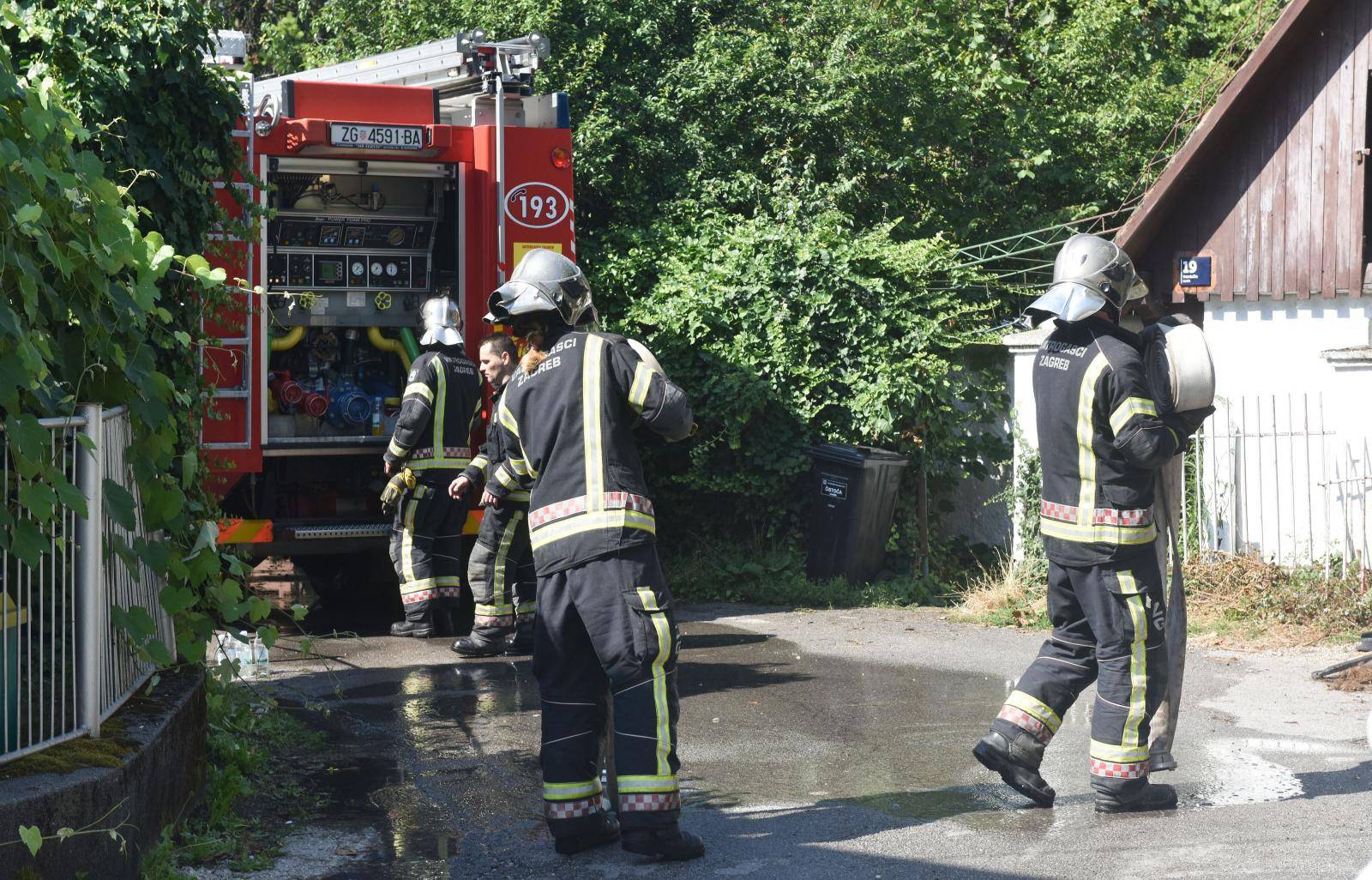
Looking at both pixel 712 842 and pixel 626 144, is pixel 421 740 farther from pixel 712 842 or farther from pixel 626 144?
pixel 626 144

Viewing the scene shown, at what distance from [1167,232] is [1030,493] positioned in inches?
122

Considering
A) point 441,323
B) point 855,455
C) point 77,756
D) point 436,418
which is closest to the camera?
point 77,756

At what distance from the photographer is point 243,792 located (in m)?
5.30

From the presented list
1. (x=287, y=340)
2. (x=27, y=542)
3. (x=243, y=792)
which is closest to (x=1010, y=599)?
(x=287, y=340)

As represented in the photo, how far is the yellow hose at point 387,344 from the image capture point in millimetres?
9609

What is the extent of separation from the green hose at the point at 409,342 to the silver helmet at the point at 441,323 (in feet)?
2.39

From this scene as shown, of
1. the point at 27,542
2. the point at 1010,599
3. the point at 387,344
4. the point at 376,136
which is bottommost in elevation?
the point at 1010,599

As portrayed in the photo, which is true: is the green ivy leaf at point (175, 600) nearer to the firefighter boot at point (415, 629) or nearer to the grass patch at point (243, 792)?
the grass patch at point (243, 792)

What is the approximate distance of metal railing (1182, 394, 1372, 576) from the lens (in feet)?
30.5

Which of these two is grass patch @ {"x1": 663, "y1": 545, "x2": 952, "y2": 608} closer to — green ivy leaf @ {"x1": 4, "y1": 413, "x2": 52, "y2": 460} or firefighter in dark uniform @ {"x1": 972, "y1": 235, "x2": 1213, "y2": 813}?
firefighter in dark uniform @ {"x1": 972, "y1": 235, "x2": 1213, "y2": 813}

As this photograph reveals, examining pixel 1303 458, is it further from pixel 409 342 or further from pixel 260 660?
pixel 260 660

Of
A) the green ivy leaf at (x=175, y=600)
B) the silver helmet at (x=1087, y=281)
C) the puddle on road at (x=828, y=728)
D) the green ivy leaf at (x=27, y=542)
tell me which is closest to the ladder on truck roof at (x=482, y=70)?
the puddle on road at (x=828, y=728)

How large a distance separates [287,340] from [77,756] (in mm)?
5397

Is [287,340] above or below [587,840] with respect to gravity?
above
